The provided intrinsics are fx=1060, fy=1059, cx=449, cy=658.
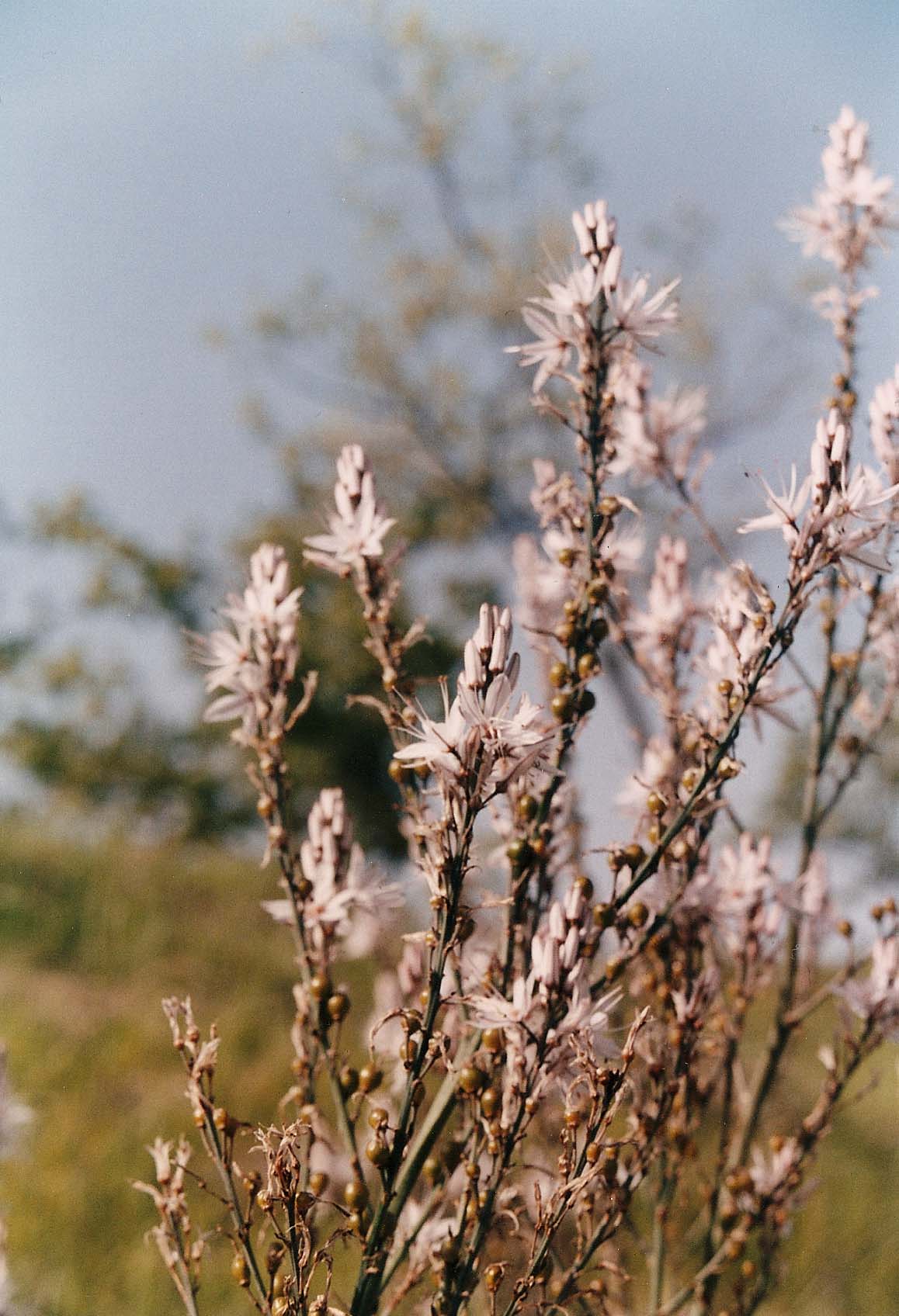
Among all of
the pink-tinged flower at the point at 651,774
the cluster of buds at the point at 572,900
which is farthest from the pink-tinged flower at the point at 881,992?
the pink-tinged flower at the point at 651,774

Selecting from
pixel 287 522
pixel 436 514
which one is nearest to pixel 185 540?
pixel 287 522

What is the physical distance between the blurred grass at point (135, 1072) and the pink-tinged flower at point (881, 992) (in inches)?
24.0

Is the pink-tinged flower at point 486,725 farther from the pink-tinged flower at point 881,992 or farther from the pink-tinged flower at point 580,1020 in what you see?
the pink-tinged flower at point 881,992

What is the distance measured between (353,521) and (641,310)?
32 cm

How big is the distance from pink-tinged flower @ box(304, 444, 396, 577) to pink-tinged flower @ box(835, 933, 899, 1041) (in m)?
0.67

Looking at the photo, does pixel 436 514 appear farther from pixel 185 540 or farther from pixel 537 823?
pixel 537 823

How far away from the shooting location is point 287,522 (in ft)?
35.8

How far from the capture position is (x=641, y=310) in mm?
937

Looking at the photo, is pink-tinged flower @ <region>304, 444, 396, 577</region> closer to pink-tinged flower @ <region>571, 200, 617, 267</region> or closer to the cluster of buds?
the cluster of buds

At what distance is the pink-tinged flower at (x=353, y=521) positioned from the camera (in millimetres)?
951

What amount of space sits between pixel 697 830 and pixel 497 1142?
1.27 ft

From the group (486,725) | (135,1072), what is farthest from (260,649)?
(135,1072)

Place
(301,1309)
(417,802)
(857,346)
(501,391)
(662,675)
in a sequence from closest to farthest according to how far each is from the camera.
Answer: (301,1309), (417,802), (662,675), (857,346), (501,391)

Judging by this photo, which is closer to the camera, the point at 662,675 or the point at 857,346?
the point at 662,675
